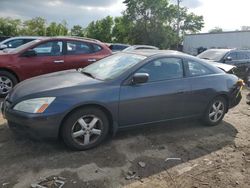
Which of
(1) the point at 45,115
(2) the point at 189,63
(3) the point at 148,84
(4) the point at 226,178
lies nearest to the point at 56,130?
(1) the point at 45,115

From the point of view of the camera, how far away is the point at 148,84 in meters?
4.80

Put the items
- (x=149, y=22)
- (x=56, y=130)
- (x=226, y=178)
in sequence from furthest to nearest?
1. (x=149, y=22)
2. (x=56, y=130)
3. (x=226, y=178)

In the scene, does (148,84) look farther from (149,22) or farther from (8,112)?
(149,22)

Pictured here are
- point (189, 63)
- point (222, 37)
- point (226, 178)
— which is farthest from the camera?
point (222, 37)

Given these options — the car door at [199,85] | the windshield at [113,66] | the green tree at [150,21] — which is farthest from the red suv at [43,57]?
the green tree at [150,21]

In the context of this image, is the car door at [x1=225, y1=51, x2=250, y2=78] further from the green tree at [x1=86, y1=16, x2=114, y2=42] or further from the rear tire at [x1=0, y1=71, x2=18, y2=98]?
the green tree at [x1=86, y1=16, x2=114, y2=42]

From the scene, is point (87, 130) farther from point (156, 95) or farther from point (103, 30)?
point (103, 30)

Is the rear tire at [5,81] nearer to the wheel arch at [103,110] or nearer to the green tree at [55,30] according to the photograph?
the wheel arch at [103,110]

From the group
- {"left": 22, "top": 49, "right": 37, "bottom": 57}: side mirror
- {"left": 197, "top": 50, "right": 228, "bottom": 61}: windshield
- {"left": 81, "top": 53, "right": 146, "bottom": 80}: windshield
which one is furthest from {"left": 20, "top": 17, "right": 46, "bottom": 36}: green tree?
{"left": 81, "top": 53, "right": 146, "bottom": 80}: windshield

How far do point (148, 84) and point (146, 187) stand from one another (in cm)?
180

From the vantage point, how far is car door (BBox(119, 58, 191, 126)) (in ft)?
15.1

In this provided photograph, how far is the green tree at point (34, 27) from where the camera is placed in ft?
131

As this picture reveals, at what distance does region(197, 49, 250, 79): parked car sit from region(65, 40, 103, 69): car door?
571 cm

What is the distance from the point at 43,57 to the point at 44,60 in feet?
0.30
